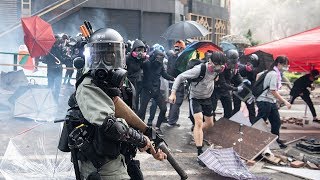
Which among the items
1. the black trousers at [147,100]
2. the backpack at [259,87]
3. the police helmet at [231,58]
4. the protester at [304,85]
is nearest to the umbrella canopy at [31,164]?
the black trousers at [147,100]

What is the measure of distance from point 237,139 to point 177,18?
14.9m

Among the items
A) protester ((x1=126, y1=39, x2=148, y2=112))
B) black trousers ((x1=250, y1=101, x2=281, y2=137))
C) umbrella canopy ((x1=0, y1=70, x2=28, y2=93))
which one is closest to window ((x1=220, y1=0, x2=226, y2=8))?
umbrella canopy ((x1=0, y1=70, x2=28, y2=93))

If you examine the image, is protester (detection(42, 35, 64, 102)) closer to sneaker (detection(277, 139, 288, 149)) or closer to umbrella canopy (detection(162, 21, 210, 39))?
umbrella canopy (detection(162, 21, 210, 39))

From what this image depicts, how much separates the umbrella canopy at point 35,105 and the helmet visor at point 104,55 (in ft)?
17.8

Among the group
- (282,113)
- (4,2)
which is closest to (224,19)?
(4,2)

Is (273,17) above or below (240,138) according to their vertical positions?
above

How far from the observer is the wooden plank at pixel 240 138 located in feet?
19.3

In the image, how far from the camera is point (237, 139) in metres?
6.09

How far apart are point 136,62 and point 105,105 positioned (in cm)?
467

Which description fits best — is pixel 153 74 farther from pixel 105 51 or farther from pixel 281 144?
pixel 105 51

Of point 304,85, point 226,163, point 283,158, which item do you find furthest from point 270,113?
point 304,85

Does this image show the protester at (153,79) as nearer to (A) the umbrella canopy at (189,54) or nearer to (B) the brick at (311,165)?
(A) the umbrella canopy at (189,54)

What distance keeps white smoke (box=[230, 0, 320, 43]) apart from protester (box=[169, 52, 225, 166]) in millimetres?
29276

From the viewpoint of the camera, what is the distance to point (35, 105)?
26.2 ft
